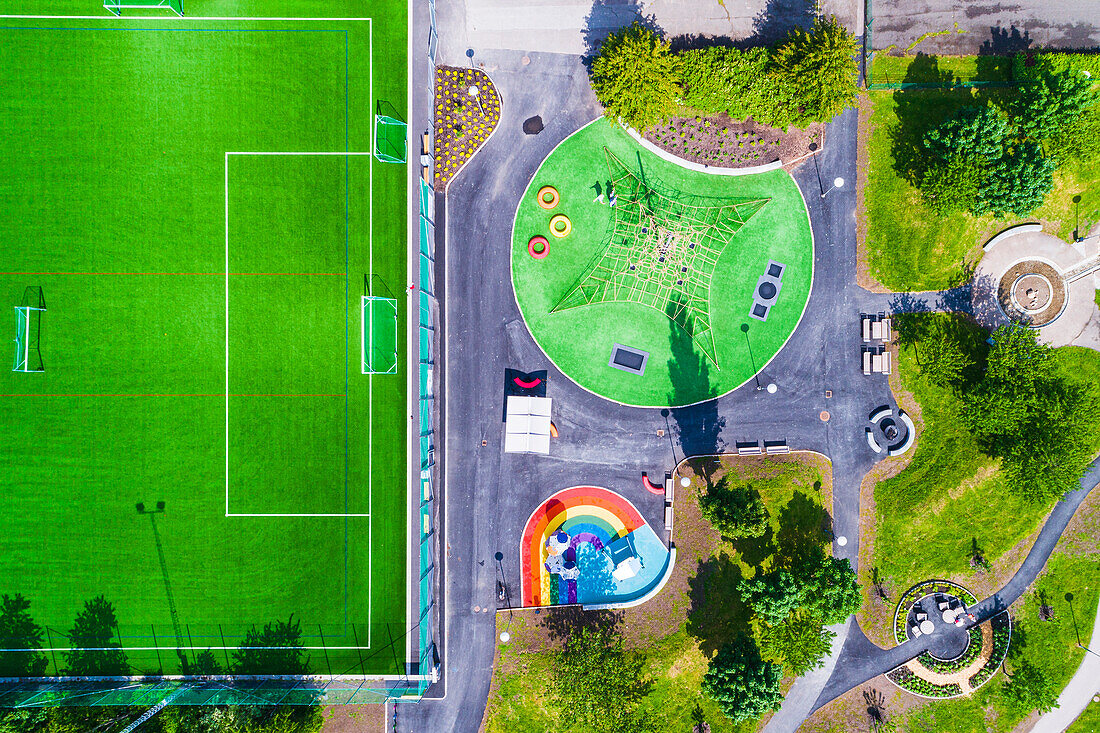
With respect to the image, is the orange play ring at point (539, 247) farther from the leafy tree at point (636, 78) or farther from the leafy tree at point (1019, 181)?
the leafy tree at point (1019, 181)

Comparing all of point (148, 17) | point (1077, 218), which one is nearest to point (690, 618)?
point (1077, 218)

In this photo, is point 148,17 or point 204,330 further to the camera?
point 204,330

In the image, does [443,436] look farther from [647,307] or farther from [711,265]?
[711,265]

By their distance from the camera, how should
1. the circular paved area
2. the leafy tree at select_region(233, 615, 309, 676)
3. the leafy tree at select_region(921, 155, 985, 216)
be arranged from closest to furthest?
the leafy tree at select_region(921, 155, 985, 216), the leafy tree at select_region(233, 615, 309, 676), the circular paved area

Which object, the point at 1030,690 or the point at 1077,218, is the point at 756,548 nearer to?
the point at 1030,690

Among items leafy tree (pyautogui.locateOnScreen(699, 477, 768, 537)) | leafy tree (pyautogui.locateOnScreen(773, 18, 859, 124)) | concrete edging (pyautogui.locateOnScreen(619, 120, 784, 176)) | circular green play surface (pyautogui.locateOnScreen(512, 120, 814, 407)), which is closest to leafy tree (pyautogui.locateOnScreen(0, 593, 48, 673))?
circular green play surface (pyautogui.locateOnScreen(512, 120, 814, 407))

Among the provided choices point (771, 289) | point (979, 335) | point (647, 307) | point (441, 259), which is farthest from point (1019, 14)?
point (441, 259)

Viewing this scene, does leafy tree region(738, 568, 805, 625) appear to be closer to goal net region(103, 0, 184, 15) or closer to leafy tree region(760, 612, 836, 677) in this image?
leafy tree region(760, 612, 836, 677)
